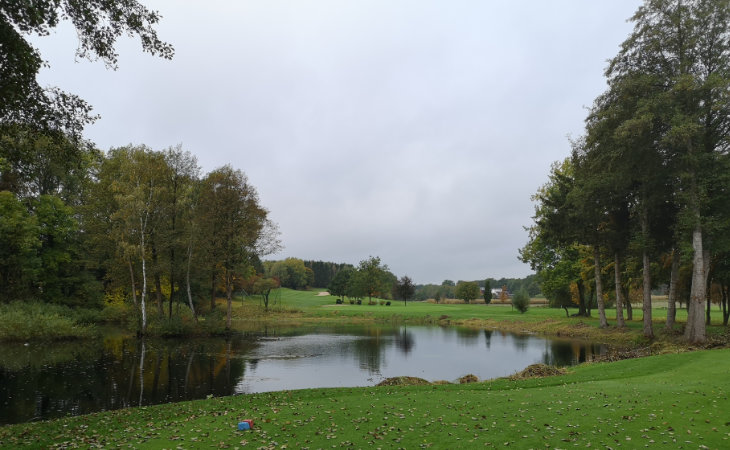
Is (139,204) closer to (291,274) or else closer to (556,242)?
(556,242)

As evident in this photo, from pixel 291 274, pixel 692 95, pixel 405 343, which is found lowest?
pixel 405 343

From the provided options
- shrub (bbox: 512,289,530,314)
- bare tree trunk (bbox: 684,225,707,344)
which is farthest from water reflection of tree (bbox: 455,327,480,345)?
shrub (bbox: 512,289,530,314)

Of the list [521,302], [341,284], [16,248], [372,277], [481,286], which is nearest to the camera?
[16,248]

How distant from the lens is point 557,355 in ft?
89.0

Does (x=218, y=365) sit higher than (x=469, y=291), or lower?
lower

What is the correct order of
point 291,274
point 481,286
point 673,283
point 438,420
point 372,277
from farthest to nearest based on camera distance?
1. point 481,286
2. point 291,274
3. point 372,277
4. point 673,283
5. point 438,420

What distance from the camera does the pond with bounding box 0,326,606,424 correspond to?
15453mm

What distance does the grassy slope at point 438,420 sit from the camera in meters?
8.12

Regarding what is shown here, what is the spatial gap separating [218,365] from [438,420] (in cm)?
1673

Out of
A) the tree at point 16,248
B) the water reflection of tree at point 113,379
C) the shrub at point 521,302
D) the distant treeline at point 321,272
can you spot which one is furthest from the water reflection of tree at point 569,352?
the distant treeline at point 321,272

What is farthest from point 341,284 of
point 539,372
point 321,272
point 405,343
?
point 539,372

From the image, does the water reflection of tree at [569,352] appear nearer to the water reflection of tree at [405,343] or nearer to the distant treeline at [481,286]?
the water reflection of tree at [405,343]

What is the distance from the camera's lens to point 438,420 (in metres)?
9.56

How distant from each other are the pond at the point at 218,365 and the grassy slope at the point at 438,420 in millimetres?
4031
